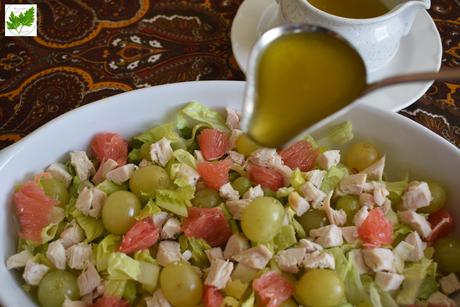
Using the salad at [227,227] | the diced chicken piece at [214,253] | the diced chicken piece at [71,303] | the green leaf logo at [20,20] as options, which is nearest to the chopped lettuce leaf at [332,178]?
the salad at [227,227]

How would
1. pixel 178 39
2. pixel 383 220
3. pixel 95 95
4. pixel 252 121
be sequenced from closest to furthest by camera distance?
pixel 252 121, pixel 383 220, pixel 95 95, pixel 178 39

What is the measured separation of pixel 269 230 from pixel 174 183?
0.67 feet

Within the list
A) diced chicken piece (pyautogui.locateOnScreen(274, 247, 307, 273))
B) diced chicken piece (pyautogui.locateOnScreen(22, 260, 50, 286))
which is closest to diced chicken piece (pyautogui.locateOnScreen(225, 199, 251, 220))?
diced chicken piece (pyautogui.locateOnScreen(274, 247, 307, 273))

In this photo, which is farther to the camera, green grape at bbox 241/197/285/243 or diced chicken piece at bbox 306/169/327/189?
diced chicken piece at bbox 306/169/327/189

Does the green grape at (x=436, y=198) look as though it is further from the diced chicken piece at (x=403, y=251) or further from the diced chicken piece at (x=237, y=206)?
the diced chicken piece at (x=237, y=206)

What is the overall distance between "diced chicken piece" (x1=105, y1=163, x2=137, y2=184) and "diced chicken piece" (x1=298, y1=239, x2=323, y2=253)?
1.11 ft

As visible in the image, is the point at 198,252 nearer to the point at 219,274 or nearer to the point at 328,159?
the point at 219,274

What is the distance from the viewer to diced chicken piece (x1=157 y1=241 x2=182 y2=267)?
0.92 meters

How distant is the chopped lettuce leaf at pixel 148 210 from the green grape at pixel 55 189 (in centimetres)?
16

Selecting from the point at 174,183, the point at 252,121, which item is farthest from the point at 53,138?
the point at 252,121

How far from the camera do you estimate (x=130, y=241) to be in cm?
93

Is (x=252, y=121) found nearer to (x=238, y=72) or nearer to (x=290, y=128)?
(x=290, y=128)

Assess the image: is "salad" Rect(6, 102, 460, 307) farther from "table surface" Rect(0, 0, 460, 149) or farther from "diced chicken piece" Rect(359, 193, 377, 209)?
"table surface" Rect(0, 0, 460, 149)

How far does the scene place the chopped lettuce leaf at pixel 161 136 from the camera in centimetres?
107
